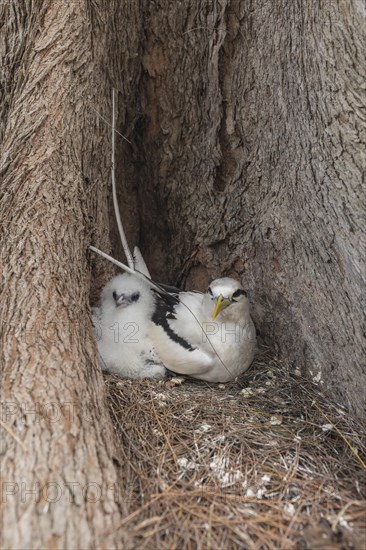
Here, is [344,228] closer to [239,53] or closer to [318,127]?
[318,127]

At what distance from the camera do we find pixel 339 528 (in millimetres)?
3217

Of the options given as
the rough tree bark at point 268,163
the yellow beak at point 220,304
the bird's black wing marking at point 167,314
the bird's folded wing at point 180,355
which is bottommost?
the bird's folded wing at point 180,355

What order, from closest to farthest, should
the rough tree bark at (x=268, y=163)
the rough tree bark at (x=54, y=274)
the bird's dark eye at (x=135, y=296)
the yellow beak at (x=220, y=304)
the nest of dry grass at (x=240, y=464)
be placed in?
the rough tree bark at (x=54, y=274)
the nest of dry grass at (x=240, y=464)
the rough tree bark at (x=268, y=163)
the yellow beak at (x=220, y=304)
the bird's dark eye at (x=135, y=296)

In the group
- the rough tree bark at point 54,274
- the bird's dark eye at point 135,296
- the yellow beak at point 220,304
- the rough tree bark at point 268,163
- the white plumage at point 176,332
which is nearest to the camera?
the rough tree bark at point 54,274

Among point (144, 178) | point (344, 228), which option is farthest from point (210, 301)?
Result: point (144, 178)

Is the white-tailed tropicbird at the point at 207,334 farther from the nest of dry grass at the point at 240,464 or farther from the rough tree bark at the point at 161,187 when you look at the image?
the rough tree bark at the point at 161,187

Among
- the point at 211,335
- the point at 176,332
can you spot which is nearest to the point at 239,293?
the point at 211,335

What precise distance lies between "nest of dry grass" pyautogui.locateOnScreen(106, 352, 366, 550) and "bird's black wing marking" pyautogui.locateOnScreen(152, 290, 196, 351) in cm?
31

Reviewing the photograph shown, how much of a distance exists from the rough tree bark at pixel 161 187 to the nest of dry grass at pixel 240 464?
0.79 feet

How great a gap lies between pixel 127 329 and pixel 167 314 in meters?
0.32

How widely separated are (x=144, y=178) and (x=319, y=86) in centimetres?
223

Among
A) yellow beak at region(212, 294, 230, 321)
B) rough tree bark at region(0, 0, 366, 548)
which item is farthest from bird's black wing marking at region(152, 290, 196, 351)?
rough tree bark at region(0, 0, 366, 548)

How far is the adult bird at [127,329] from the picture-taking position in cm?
478

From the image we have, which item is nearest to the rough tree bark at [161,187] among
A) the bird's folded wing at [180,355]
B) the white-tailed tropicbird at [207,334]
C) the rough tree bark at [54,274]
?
the rough tree bark at [54,274]
